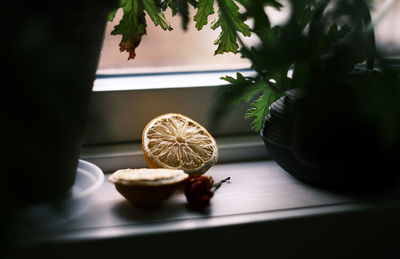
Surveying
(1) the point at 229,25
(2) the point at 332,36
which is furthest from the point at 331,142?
(1) the point at 229,25

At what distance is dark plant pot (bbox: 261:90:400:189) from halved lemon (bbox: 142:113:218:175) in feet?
0.47

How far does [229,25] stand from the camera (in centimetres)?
79

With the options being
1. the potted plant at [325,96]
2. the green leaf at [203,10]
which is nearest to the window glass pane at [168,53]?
the green leaf at [203,10]

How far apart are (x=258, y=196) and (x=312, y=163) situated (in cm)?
11

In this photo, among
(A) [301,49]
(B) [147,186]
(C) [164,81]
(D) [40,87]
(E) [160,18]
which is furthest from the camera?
(C) [164,81]

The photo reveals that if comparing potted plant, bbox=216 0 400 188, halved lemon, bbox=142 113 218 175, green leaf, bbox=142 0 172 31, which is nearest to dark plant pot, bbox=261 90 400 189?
potted plant, bbox=216 0 400 188

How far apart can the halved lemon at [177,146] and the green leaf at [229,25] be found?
166 mm

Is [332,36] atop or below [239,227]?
atop

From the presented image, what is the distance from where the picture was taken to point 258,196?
758mm

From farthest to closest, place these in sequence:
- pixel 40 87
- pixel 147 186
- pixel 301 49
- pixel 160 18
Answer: pixel 160 18
pixel 147 186
pixel 301 49
pixel 40 87

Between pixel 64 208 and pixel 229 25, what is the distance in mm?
469

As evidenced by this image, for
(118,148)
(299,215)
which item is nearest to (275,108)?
(299,215)

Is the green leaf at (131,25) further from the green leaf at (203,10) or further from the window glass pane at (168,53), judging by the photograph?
the window glass pane at (168,53)

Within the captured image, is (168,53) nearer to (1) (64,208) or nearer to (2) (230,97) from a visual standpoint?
(2) (230,97)
